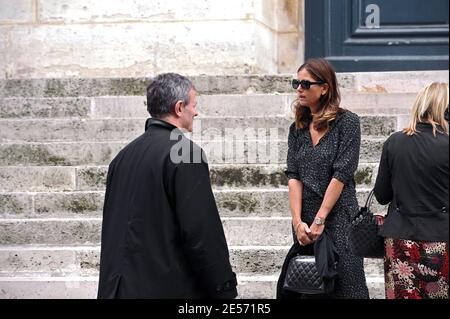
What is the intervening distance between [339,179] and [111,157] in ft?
9.01

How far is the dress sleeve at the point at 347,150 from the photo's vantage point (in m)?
4.68

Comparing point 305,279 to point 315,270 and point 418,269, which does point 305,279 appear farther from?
point 418,269

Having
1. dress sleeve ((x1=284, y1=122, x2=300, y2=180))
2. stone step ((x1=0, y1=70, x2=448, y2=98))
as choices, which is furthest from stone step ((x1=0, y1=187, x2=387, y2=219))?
dress sleeve ((x1=284, y1=122, x2=300, y2=180))

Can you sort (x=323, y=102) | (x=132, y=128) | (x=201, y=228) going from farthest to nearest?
(x=132, y=128) → (x=323, y=102) → (x=201, y=228)

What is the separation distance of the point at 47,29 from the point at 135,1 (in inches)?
31.5

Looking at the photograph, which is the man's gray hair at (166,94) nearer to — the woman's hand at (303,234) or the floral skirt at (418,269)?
the woman's hand at (303,234)

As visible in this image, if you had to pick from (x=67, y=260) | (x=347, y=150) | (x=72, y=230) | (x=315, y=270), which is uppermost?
(x=347, y=150)

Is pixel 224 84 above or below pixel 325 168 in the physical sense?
Result: above

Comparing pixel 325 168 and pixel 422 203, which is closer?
pixel 422 203

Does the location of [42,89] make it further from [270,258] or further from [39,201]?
[270,258]

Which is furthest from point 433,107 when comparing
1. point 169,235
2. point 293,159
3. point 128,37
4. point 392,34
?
point 392,34

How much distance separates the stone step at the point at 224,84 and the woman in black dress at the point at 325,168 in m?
2.82

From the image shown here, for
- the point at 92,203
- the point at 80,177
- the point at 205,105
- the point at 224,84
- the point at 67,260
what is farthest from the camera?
the point at 224,84

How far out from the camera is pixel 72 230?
6316 millimetres
